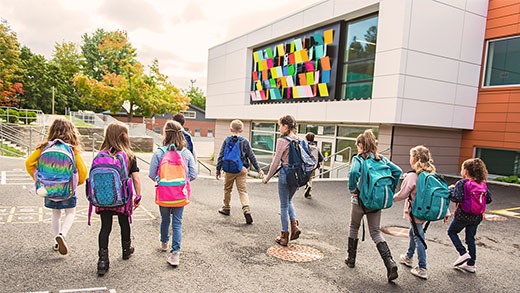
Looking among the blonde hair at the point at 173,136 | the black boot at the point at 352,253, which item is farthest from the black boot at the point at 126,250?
the black boot at the point at 352,253

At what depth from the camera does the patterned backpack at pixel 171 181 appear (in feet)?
12.6

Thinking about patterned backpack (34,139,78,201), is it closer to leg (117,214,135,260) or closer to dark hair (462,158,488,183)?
leg (117,214,135,260)

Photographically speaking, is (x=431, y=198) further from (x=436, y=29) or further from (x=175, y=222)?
(x=436, y=29)

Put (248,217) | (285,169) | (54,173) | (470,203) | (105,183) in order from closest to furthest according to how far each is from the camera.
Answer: (105,183)
(54,173)
(470,203)
(285,169)
(248,217)

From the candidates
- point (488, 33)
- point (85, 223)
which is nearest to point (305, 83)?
point (488, 33)

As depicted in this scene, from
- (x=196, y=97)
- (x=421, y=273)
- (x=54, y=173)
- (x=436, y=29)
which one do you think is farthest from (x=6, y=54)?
(x=196, y=97)

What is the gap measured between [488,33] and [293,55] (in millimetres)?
8182

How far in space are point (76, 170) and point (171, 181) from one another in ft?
3.80

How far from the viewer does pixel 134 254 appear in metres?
4.14

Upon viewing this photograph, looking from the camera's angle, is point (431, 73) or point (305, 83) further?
point (305, 83)

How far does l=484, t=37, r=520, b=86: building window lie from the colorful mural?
5.96 meters

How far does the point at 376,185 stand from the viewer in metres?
3.80

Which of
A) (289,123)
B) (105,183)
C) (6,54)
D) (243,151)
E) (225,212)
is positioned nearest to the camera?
(105,183)

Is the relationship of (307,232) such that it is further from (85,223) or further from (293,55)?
(293,55)
